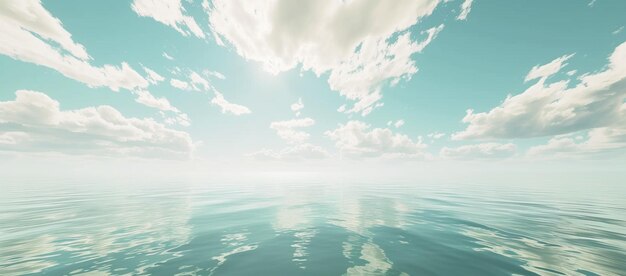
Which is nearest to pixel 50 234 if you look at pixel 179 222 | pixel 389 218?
pixel 179 222

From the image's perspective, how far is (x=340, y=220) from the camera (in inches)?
650

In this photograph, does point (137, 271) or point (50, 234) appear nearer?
point (137, 271)

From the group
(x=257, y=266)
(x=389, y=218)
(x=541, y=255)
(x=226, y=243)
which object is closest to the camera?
(x=257, y=266)

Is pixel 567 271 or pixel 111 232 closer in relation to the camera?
pixel 567 271

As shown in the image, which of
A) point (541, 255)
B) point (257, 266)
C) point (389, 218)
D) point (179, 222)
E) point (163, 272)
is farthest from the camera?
point (389, 218)

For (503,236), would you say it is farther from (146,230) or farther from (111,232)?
(111,232)

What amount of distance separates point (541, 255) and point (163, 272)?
16.2m

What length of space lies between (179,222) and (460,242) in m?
18.7

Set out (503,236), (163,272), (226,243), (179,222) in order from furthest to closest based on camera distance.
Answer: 1. (179,222)
2. (503,236)
3. (226,243)
4. (163,272)

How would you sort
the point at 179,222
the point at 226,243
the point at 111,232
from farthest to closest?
the point at 179,222 → the point at 111,232 → the point at 226,243

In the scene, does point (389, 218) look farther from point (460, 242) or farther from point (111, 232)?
point (111, 232)

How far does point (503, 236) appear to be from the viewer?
40.3ft

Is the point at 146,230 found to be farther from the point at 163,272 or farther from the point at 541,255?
the point at 541,255

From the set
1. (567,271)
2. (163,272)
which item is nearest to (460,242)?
(567,271)
